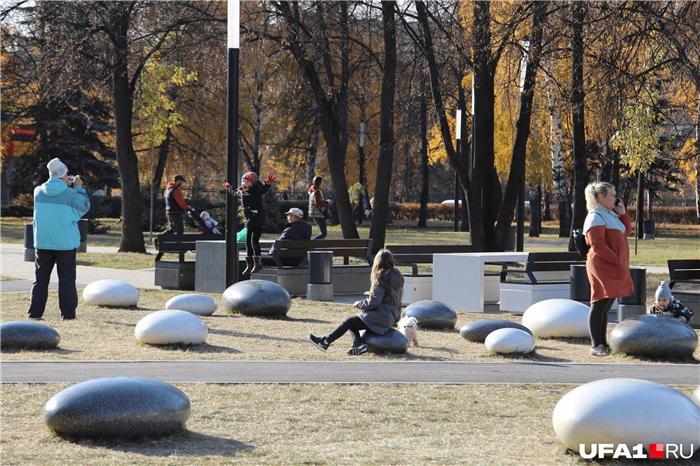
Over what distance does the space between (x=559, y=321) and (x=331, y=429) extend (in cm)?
488

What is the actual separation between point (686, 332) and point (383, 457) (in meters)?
4.56

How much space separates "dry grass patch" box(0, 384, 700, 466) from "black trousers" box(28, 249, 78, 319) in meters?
4.05

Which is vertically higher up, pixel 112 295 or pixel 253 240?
pixel 253 240

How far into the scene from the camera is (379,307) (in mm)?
8398

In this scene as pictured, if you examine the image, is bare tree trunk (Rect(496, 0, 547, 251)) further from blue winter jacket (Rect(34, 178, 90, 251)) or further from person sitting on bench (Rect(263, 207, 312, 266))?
blue winter jacket (Rect(34, 178, 90, 251))

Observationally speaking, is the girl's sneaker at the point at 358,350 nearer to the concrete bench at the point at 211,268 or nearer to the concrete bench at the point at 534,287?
the concrete bench at the point at 534,287

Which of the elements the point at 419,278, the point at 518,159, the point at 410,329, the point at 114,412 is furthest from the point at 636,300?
the point at 518,159

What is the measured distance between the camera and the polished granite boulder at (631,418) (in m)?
4.53

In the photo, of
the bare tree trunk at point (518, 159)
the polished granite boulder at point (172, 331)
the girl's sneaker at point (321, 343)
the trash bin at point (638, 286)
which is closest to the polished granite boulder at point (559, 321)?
the trash bin at point (638, 286)

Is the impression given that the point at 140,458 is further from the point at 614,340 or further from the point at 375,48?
the point at 375,48

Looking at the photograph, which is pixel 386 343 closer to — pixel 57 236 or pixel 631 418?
pixel 631 418

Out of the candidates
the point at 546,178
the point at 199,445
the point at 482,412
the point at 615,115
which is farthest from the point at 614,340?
the point at 546,178

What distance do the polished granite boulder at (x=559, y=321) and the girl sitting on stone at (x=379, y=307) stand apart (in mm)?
2030

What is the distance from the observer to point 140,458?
4.63 meters
